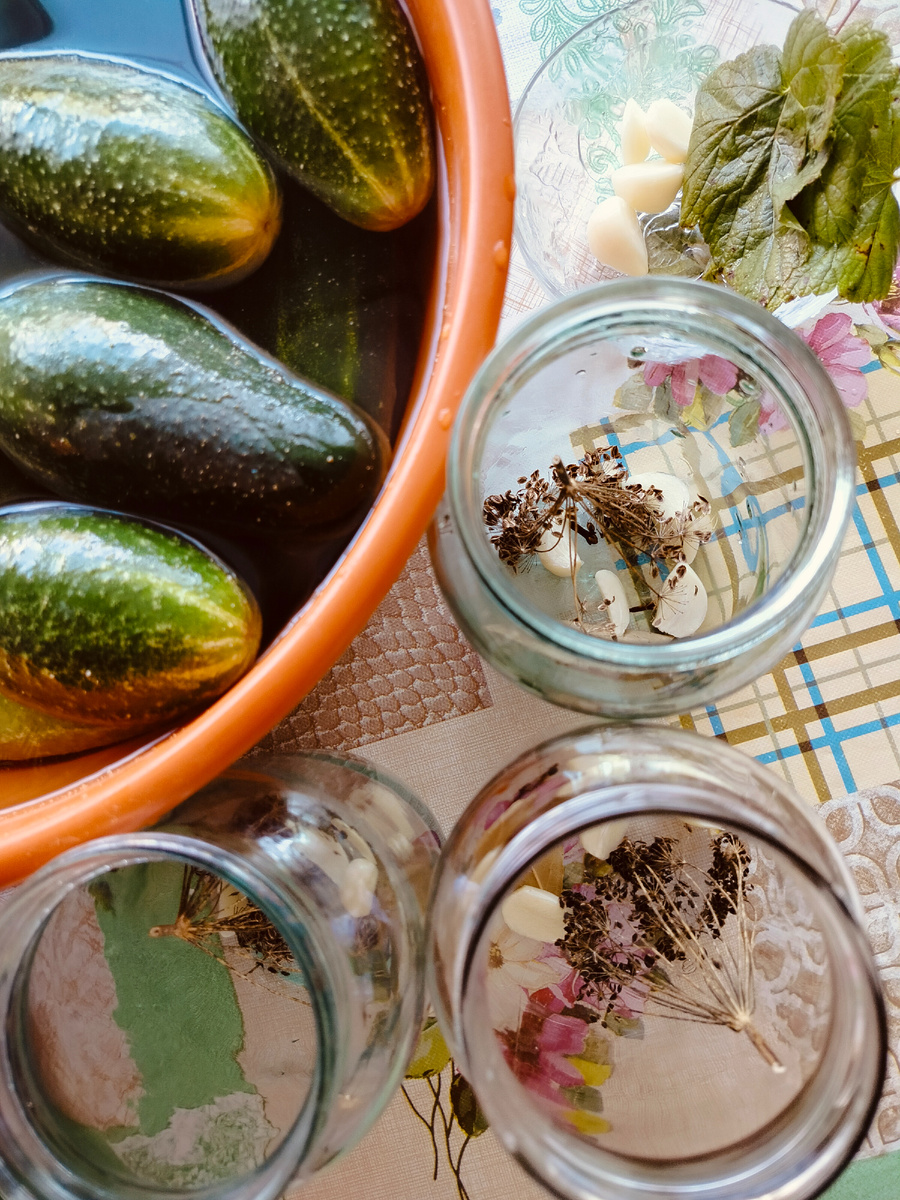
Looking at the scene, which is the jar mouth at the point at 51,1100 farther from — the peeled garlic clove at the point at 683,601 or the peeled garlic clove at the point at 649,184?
the peeled garlic clove at the point at 649,184

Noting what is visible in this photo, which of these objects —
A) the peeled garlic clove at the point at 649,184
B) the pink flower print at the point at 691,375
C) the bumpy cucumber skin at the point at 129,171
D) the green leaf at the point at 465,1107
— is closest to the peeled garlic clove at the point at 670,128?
the peeled garlic clove at the point at 649,184

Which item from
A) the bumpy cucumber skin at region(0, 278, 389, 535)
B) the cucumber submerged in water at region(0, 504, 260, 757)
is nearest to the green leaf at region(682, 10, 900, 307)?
the bumpy cucumber skin at region(0, 278, 389, 535)

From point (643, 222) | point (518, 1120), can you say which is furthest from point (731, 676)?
point (643, 222)

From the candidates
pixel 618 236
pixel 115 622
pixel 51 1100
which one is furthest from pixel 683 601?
pixel 51 1100

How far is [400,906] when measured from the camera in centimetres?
61

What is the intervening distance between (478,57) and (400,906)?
487mm

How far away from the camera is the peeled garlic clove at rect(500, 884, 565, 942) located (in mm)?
597

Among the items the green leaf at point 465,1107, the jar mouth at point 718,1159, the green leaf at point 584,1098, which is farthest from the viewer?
the green leaf at point 465,1107

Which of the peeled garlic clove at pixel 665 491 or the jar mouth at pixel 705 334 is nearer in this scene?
the jar mouth at pixel 705 334

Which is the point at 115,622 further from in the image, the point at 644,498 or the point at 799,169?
the point at 799,169

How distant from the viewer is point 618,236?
26.2 inches

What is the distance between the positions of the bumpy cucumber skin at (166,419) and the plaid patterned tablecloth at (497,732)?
0.13 metres

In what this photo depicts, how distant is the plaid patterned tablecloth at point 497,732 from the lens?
26.3 inches

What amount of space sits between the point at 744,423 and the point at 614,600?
14 centimetres
